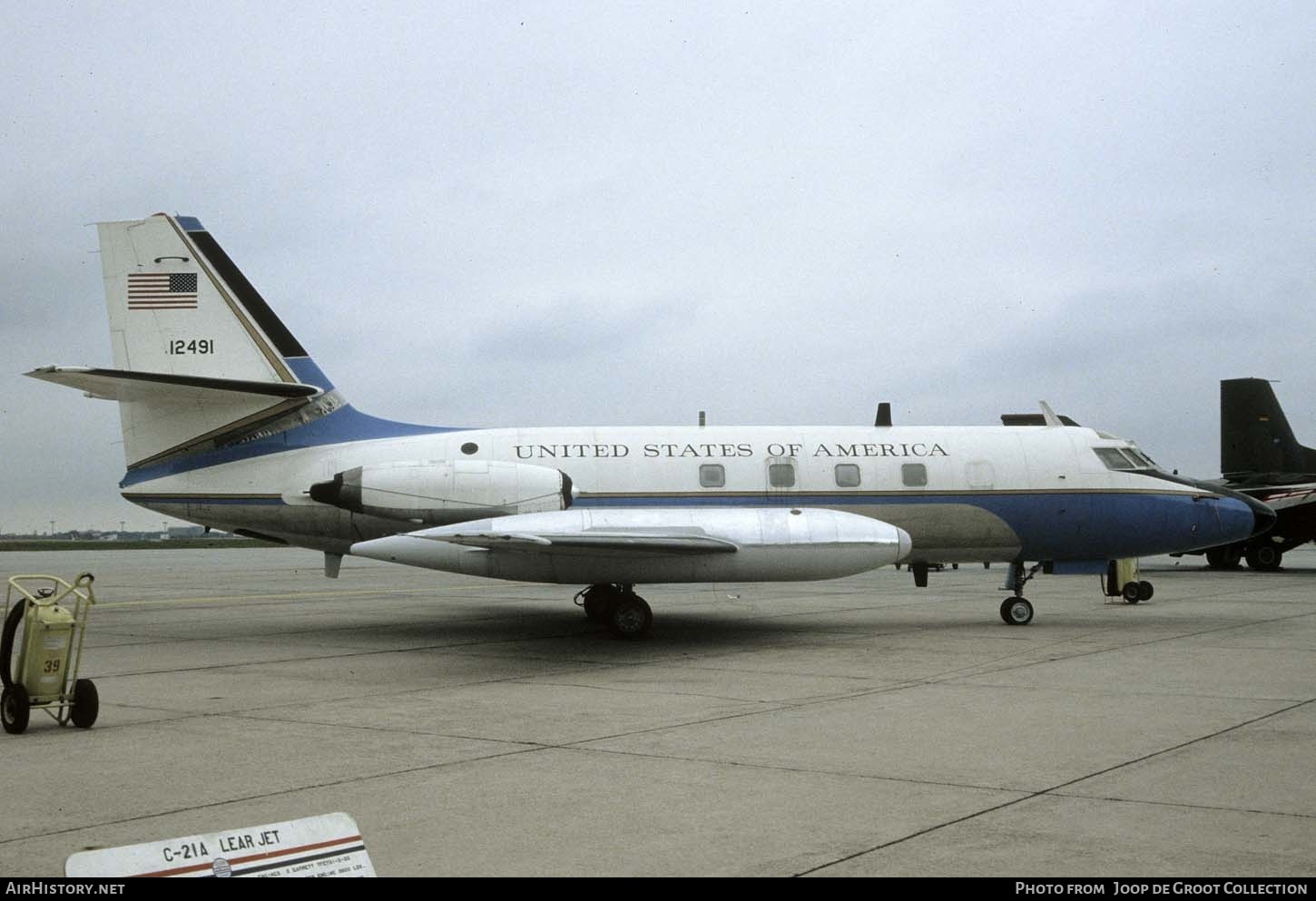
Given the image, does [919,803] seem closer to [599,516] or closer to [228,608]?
[599,516]

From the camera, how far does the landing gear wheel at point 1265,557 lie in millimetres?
36094

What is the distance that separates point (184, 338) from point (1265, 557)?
32818mm

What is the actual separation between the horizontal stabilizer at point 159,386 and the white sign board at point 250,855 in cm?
1298

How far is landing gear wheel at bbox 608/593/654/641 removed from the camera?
16.2 m

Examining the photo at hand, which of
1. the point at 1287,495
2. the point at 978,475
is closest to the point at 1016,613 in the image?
the point at 978,475

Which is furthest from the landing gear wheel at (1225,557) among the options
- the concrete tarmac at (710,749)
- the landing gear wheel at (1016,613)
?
the landing gear wheel at (1016,613)

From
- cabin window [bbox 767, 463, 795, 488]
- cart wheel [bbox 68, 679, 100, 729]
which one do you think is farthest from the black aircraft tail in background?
cart wheel [bbox 68, 679, 100, 729]

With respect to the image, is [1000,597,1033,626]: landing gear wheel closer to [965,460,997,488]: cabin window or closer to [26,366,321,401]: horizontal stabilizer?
[965,460,997,488]: cabin window

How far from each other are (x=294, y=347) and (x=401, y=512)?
11.7ft

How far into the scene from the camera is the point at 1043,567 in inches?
A: 766

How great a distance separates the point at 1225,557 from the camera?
37.0 m

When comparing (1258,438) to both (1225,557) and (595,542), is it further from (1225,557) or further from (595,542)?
(595,542)

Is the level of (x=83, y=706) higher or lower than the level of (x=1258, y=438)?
lower

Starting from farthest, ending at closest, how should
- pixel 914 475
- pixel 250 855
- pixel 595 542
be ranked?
pixel 914 475 < pixel 595 542 < pixel 250 855
